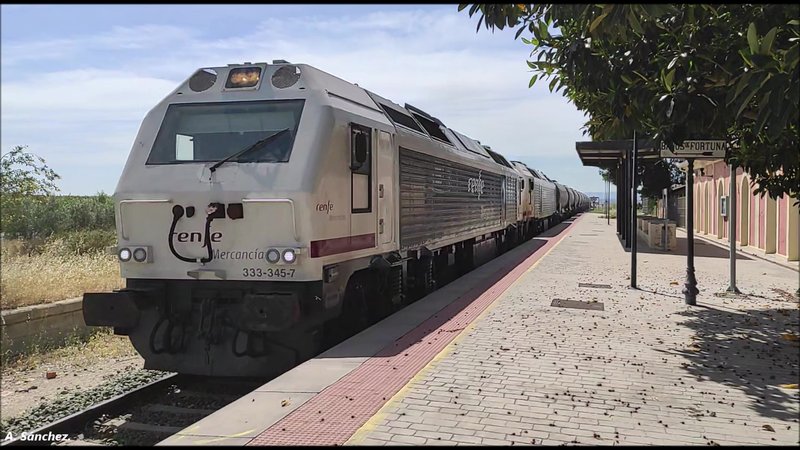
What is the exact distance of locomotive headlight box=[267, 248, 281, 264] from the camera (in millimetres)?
6363

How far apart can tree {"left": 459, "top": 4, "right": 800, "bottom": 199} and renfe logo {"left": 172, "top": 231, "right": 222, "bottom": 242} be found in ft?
11.0

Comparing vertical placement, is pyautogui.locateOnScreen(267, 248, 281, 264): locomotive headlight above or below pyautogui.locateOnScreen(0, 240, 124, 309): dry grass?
above

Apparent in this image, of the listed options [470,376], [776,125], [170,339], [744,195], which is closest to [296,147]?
[170,339]

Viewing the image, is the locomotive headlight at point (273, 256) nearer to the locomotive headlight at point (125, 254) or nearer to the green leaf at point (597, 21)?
the locomotive headlight at point (125, 254)

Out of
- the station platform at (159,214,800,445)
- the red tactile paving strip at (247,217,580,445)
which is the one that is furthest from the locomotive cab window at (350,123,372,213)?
the red tactile paving strip at (247,217,580,445)

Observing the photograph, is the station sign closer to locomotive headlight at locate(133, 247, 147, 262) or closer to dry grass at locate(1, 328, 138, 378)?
locomotive headlight at locate(133, 247, 147, 262)

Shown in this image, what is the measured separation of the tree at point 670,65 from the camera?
5665mm

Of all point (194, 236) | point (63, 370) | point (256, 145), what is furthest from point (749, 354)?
point (63, 370)

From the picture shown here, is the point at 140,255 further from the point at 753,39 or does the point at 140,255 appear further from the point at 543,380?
the point at 753,39

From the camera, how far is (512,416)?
4844mm

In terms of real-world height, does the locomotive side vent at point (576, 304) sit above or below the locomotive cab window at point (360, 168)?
below

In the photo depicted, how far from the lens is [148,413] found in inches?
236

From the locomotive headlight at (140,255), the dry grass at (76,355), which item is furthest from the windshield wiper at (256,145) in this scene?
the dry grass at (76,355)

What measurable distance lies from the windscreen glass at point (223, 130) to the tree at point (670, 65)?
2514 mm
